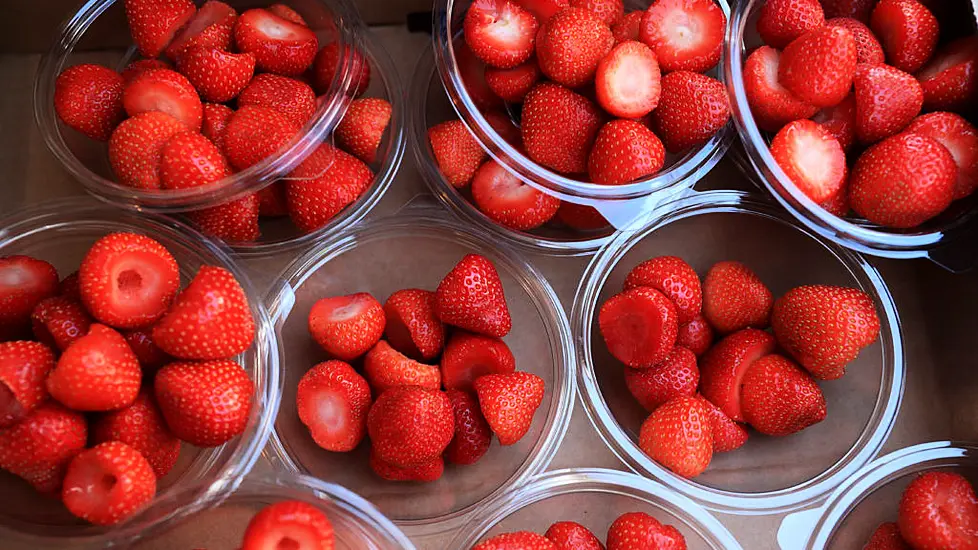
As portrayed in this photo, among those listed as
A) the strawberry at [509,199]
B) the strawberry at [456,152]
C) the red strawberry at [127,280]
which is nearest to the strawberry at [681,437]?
the strawberry at [509,199]

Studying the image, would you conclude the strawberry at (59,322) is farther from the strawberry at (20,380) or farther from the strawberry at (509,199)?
the strawberry at (509,199)

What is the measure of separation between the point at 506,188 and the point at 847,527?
72 centimetres

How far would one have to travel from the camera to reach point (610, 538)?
1.13 meters

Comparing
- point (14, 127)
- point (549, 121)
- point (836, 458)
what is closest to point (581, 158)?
Answer: point (549, 121)

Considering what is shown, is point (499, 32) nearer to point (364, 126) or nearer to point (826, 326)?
point (364, 126)

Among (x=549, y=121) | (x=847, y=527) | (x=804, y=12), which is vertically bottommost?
(x=847, y=527)

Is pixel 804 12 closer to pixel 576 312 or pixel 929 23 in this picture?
pixel 929 23

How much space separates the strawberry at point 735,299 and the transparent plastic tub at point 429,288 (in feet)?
0.77

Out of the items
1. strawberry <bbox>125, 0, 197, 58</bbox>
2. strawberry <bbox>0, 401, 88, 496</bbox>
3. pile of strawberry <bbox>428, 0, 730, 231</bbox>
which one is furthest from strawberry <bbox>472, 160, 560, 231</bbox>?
strawberry <bbox>0, 401, 88, 496</bbox>

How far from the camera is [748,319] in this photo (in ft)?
4.29

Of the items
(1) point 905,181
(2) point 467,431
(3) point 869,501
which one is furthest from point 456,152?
(3) point 869,501

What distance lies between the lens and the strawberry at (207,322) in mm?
Answer: 1003

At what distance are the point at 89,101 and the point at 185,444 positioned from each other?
506mm

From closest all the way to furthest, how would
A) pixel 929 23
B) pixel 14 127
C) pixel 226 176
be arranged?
pixel 226 176, pixel 929 23, pixel 14 127
